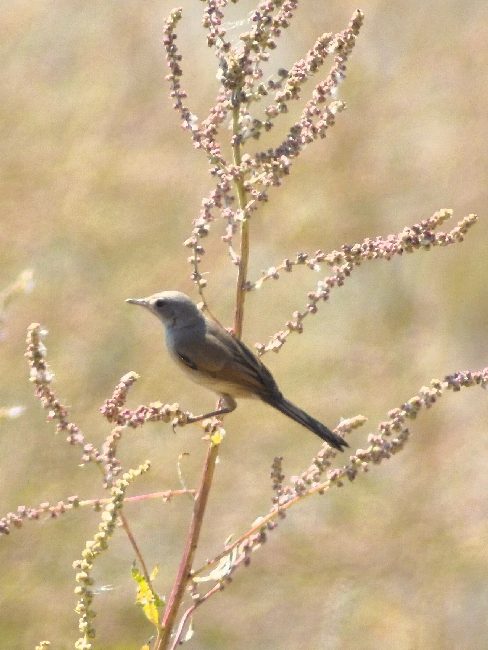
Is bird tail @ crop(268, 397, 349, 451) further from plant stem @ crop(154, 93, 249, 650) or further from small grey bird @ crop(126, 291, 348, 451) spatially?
plant stem @ crop(154, 93, 249, 650)

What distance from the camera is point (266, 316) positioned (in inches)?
297

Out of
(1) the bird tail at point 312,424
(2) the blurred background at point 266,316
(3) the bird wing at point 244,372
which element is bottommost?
(1) the bird tail at point 312,424

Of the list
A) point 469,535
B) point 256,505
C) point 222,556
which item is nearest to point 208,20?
point 222,556

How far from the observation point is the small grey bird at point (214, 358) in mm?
3928

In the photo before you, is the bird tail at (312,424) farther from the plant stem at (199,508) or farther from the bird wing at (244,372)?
the plant stem at (199,508)

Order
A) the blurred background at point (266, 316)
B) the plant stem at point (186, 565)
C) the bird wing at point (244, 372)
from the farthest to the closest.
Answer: the blurred background at point (266, 316) < the bird wing at point (244, 372) < the plant stem at point (186, 565)

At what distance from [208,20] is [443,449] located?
4.76 meters

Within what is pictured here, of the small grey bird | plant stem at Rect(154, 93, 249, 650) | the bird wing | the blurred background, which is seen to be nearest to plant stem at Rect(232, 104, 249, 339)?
plant stem at Rect(154, 93, 249, 650)

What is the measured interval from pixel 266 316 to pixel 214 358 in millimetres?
3556

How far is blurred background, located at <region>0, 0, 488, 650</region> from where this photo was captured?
256 inches

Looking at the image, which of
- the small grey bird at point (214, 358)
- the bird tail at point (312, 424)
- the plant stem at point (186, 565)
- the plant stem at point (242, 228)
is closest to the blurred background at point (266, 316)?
the small grey bird at point (214, 358)

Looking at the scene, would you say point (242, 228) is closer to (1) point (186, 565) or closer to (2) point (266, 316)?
(1) point (186, 565)

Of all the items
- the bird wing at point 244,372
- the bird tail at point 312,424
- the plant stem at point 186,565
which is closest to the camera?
the plant stem at point 186,565

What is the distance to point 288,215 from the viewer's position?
26.7ft
